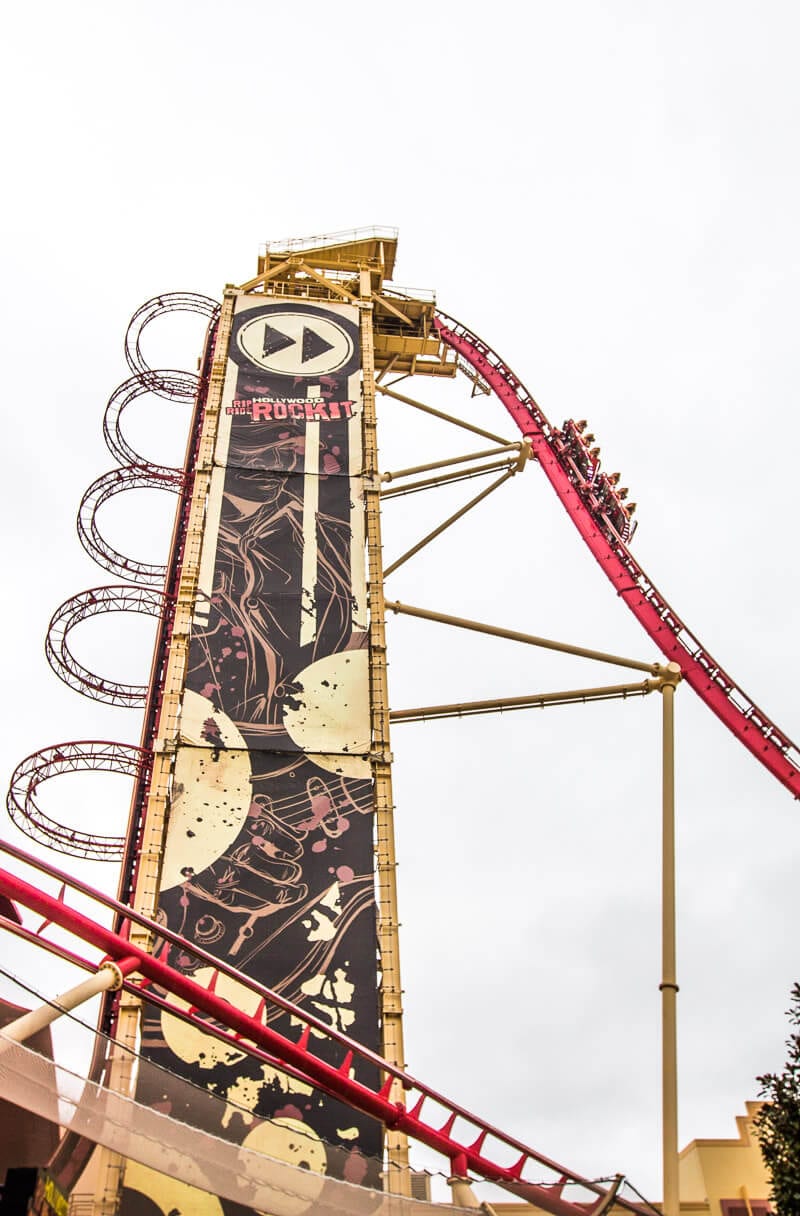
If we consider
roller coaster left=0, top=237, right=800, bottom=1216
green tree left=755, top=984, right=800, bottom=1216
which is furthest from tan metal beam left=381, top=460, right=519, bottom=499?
green tree left=755, top=984, right=800, bottom=1216

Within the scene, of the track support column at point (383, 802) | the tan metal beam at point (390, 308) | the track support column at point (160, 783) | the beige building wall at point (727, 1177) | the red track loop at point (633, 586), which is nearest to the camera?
the track support column at point (160, 783)

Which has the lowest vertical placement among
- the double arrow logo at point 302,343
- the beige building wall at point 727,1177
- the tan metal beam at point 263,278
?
the beige building wall at point 727,1177

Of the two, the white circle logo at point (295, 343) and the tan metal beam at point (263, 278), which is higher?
the tan metal beam at point (263, 278)

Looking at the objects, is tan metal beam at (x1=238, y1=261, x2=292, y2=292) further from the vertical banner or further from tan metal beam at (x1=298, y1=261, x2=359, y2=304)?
the vertical banner

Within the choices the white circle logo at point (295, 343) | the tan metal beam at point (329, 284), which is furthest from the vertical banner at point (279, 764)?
the tan metal beam at point (329, 284)

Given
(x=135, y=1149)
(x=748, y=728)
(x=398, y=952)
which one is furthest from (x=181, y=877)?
(x=748, y=728)

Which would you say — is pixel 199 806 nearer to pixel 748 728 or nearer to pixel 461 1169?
pixel 461 1169

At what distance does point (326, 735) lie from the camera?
59.1 ft

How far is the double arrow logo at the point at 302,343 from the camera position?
24.2m

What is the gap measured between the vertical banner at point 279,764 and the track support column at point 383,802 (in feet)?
0.57

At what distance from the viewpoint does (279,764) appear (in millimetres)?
17500

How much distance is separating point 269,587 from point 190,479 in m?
7.24

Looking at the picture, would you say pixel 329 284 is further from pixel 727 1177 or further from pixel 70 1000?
pixel 70 1000

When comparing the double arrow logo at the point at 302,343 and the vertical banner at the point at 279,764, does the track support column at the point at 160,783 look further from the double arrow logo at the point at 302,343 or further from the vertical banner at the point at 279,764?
the double arrow logo at the point at 302,343
